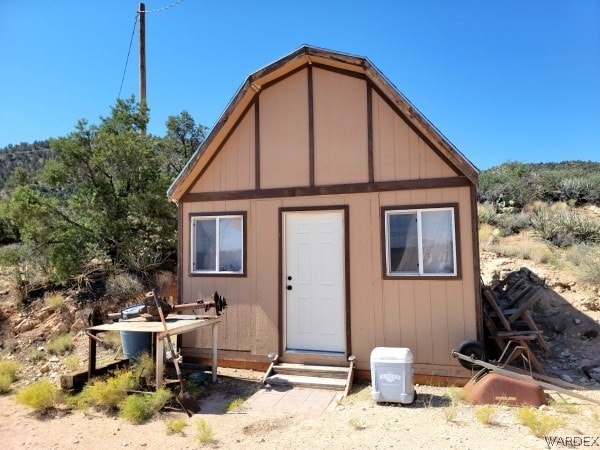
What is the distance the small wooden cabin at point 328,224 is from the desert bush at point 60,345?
A: 2638mm

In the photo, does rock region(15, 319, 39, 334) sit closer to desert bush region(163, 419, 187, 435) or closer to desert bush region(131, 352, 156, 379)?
desert bush region(131, 352, 156, 379)

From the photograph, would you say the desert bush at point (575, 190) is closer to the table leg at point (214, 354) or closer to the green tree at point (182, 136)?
the green tree at point (182, 136)

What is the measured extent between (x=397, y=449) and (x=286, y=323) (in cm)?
315

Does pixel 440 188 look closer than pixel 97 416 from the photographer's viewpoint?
No

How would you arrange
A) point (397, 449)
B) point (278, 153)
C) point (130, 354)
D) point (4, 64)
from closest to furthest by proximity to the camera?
1. point (397, 449)
2. point (130, 354)
3. point (278, 153)
4. point (4, 64)

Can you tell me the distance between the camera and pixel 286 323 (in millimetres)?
6891

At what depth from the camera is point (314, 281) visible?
22.4ft

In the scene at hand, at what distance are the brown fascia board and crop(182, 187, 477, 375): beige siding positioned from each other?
0.40 m

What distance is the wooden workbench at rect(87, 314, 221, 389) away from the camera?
18.0ft

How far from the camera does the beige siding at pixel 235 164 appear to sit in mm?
7309

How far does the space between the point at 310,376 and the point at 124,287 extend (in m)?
5.34

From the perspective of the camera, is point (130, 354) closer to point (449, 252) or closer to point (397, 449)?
point (397, 449)

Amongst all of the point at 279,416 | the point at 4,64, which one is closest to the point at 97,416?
the point at 279,416

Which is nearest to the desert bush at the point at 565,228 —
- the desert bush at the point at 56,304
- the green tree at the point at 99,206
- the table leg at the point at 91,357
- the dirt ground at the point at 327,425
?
the dirt ground at the point at 327,425
